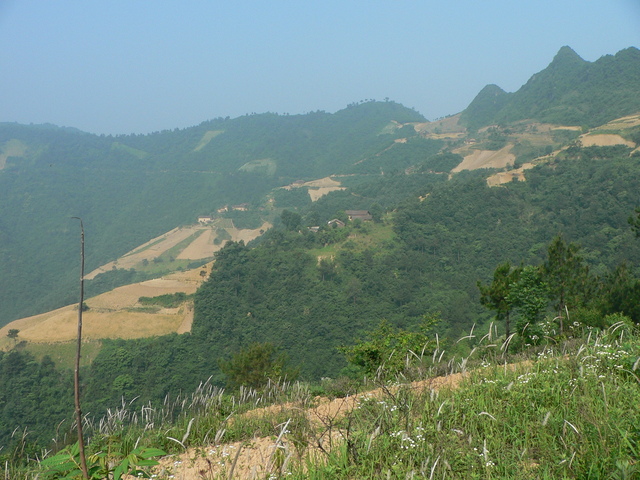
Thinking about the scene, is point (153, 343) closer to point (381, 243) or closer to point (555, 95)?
point (381, 243)

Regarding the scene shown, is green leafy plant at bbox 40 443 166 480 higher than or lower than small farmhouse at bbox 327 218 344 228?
higher

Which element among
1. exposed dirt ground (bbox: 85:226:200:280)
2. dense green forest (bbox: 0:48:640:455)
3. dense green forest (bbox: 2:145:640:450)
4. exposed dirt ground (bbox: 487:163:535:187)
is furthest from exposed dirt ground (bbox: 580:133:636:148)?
exposed dirt ground (bbox: 85:226:200:280)

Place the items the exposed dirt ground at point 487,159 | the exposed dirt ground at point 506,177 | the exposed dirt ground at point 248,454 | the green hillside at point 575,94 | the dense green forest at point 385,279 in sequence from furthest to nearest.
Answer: the green hillside at point 575,94, the exposed dirt ground at point 487,159, the exposed dirt ground at point 506,177, the dense green forest at point 385,279, the exposed dirt ground at point 248,454

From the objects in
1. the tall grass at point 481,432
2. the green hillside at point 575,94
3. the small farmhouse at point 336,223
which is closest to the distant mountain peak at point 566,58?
the green hillside at point 575,94

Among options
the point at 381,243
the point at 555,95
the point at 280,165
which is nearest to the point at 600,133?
the point at 381,243

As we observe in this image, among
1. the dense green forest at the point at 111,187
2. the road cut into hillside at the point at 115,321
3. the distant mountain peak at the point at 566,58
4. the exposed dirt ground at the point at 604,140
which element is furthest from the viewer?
the distant mountain peak at the point at 566,58

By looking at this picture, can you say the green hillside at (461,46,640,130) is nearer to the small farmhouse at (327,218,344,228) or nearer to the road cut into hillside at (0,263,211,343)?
the small farmhouse at (327,218,344,228)

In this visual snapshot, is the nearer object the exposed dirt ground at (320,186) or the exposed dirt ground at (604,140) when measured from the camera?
the exposed dirt ground at (604,140)

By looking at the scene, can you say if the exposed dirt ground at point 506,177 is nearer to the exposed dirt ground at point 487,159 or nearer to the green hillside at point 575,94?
the exposed dirt ground at point 487,159

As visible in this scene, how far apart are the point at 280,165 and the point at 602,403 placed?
165199mm

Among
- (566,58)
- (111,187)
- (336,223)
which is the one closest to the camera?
(336,223)

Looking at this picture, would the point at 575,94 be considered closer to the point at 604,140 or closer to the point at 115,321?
the point at 604,140

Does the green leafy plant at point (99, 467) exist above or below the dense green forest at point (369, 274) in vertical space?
above

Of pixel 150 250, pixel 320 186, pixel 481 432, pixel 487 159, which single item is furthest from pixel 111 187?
pixel 481 432
